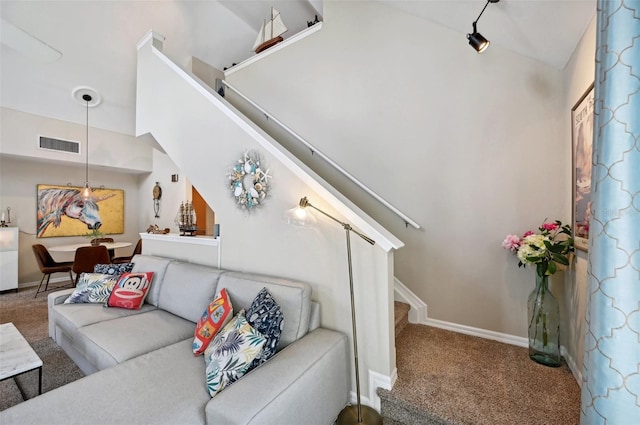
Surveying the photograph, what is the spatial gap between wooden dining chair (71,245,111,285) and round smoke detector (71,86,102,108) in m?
2.62

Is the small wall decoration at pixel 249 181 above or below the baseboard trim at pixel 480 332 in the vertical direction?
above

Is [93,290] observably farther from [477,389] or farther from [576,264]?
[576,264]

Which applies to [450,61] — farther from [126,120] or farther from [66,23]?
[126,120]

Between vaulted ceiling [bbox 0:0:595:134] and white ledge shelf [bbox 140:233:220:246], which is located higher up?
vaulted ceiling [bbox 0:0:595:134]

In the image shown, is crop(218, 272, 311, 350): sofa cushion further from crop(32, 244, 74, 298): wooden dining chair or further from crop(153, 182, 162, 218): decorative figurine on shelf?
crop(153, 182, 162, 218): decorative figurine on shelf

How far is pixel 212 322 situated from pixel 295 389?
755 mm

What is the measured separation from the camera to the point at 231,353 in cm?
147

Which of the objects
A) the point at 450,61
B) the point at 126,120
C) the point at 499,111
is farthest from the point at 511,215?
the point at 126,120

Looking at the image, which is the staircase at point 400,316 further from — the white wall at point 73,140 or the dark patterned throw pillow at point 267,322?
the white wall at point 73,140

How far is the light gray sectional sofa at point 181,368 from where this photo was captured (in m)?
1.21

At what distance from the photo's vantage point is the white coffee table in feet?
5.36

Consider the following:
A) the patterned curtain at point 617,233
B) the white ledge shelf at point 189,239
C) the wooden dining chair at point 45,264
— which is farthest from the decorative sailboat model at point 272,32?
the wooden dining chair at point 45,264

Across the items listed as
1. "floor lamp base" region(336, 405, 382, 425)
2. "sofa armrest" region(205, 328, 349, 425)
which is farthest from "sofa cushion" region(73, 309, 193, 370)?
"floor lamp base" region(336, 405, 382, 425)

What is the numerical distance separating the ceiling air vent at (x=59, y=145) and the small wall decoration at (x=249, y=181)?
460 centimetres
